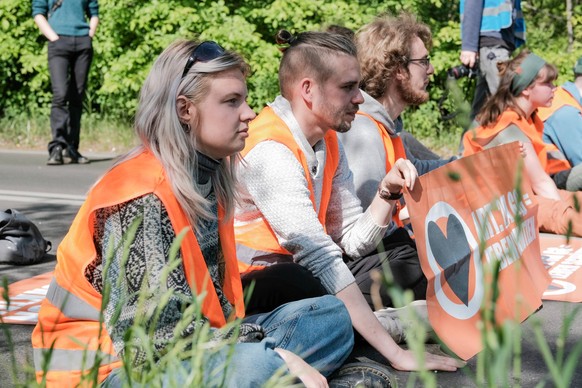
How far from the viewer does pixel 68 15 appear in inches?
454

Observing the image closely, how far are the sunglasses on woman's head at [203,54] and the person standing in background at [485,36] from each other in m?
6.48

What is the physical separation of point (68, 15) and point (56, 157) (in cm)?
154

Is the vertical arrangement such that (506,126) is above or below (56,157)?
above

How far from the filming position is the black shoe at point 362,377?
366cm

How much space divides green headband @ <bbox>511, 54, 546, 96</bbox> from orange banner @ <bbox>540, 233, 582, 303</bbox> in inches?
40.0

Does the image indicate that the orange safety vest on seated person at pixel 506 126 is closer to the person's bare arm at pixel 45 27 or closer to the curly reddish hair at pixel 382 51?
the curly reddish hair at pixel 382 51

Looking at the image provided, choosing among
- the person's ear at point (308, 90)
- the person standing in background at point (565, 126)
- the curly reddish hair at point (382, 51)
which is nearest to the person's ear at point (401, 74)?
the curly reddish hair at point (382, 51)

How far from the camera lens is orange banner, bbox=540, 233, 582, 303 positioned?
534 cm

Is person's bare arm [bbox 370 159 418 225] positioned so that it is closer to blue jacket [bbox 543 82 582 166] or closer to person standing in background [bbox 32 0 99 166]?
blue jacket [bbox 543 82 582 166]

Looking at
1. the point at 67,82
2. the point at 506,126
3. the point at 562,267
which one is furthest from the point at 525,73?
the point at 67,82

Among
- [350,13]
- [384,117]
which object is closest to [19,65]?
[350,13]

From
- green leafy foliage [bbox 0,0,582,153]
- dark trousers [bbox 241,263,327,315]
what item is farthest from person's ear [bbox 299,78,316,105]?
green leafy foliage [bbox 0,0,582,153]

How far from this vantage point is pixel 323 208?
174 inches

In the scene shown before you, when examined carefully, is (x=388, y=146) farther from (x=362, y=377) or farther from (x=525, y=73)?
(x=525, y=73)
